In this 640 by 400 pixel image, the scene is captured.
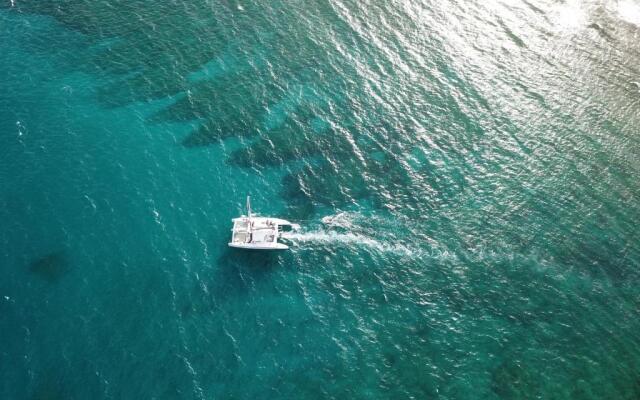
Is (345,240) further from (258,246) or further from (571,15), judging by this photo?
(571,15)

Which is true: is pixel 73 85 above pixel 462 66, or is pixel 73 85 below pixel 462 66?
below

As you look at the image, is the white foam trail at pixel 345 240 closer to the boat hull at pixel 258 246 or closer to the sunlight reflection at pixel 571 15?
the boat hull at pixel 258 246

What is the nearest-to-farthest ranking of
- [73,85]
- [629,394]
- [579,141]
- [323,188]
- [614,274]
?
1. [629,394]
2. [614,274]
3. [323,188]
4. [579,141]
5. [73,85]

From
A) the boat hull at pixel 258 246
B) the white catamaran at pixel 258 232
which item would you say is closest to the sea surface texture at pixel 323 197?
the boat hull at pixel 258 246

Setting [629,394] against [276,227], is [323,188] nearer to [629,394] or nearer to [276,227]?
[276,227]

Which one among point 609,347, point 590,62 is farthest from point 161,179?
point 590,62

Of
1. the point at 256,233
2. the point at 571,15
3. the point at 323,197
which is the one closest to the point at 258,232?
the point at 256,233

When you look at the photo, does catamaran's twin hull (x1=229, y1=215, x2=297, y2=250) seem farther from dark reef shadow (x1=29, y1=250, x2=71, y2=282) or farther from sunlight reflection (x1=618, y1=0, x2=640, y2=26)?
sunlight reflection (x1=618, y1=0, x2=640, y2=26)

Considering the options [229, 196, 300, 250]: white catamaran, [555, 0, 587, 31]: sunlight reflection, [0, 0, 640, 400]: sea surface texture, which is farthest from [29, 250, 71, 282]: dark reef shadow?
[555, 0, 587, 31]: sunlight reflection

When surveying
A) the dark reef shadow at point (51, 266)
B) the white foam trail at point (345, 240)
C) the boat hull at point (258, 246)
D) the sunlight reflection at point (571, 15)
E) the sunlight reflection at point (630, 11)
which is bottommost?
the dark reef shadow at point (51, 266)
